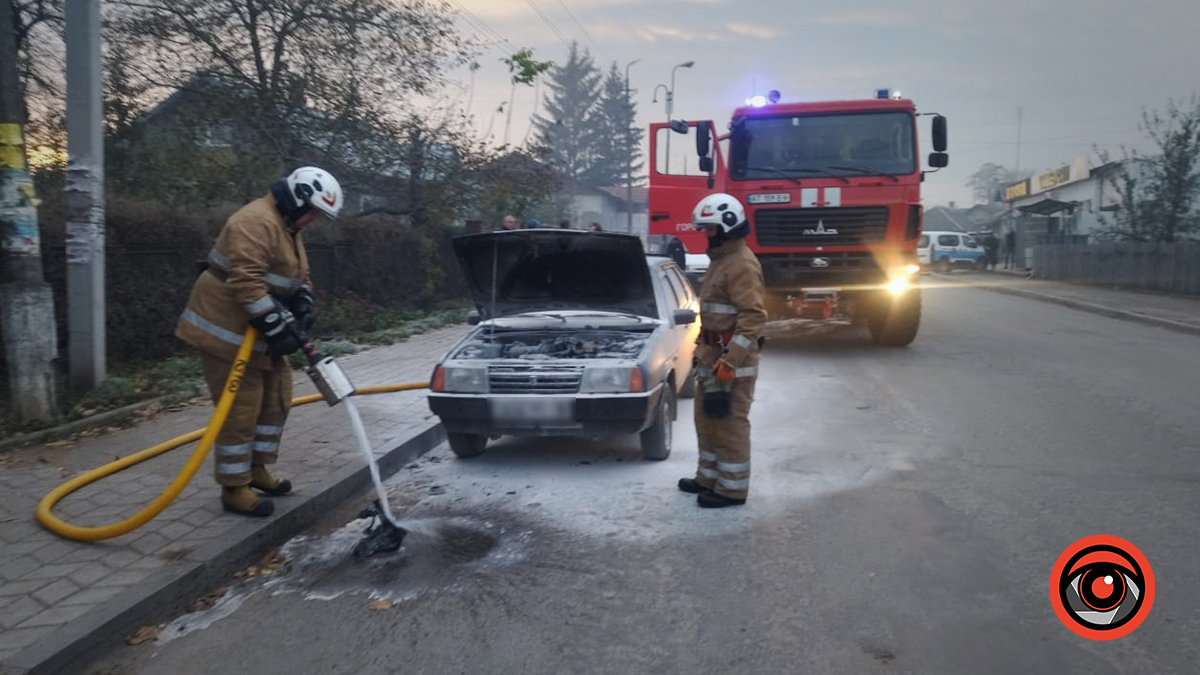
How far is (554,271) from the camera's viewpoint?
24.2 ft

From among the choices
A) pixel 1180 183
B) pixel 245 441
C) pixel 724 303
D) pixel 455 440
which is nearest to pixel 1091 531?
pixel 724 303

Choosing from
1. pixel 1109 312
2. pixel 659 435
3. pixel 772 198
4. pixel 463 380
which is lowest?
pixel 659 435

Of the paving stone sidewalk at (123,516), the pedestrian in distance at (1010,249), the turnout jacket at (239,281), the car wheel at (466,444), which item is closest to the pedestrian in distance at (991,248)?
the pedestrian in distance at (1010,249)

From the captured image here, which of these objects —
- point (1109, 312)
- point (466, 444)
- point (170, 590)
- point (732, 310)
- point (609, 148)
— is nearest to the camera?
point (170, 590)

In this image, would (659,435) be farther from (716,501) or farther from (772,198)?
(772,198)

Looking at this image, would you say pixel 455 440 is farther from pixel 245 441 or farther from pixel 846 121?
pixel 846 121

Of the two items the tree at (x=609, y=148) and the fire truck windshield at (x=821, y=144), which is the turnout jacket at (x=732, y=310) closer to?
the fire truck windshield at (x=821, y=144)

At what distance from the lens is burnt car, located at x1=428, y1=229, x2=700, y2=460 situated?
240 inches

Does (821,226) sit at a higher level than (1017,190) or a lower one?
lower

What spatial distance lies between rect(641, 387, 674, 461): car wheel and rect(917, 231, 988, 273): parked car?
115 ft

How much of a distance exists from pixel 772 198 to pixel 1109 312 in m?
10.3

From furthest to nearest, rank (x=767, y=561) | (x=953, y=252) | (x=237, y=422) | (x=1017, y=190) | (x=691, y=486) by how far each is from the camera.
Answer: (x=1017, y=190), (x=953, y=252), (x=691, y=486), (x=237, y=422), (x=767, y=561)

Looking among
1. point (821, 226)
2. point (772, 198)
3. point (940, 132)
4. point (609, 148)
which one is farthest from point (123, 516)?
point (609, 148)

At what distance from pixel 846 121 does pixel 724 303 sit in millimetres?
6911
